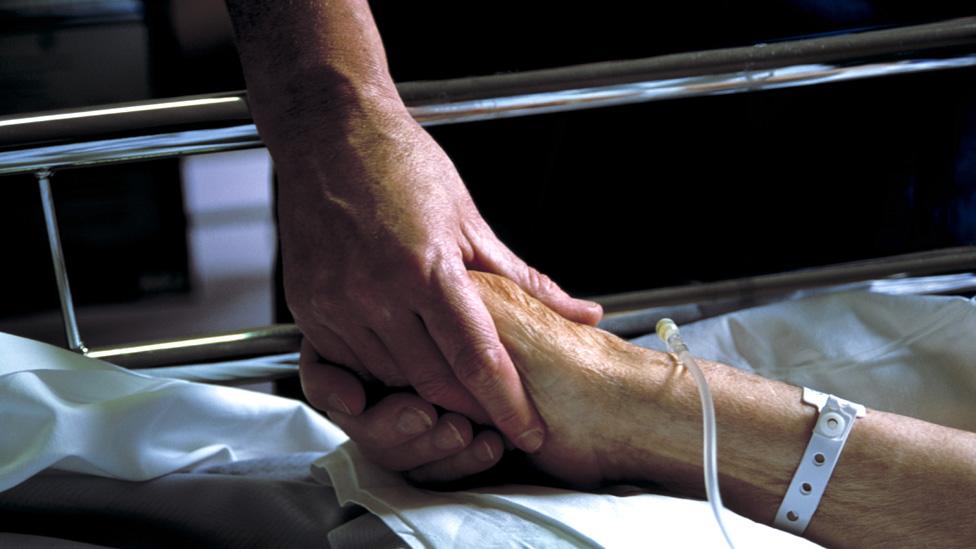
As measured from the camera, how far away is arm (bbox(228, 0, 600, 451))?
0.76 m

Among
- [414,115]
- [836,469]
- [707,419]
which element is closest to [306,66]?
[414,115]

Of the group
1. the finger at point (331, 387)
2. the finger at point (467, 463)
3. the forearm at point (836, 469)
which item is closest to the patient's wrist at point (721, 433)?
the forearm at point (836, 469)

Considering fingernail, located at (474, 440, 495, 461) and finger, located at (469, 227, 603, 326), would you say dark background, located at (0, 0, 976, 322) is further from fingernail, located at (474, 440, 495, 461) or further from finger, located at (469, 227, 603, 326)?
fingernail, located at (474, 440, 495, 461)

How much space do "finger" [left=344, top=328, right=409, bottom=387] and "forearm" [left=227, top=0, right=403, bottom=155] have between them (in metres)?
0.19

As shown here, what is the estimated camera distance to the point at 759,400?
79 centimetres

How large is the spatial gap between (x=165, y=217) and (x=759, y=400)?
2.43 m

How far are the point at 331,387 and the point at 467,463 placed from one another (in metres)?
0.13

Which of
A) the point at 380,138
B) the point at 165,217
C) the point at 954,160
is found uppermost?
the point at 380,138

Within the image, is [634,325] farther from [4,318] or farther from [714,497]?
[4,318]

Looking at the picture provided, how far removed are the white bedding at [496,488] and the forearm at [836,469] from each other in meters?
0.09

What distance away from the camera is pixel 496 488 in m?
0.76

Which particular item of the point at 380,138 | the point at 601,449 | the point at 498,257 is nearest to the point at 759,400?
the point at 601,449

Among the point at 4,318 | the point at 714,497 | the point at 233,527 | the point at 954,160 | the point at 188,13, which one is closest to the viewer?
the point at 714,497

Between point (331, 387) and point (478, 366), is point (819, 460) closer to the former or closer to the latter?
point (478, 366)
